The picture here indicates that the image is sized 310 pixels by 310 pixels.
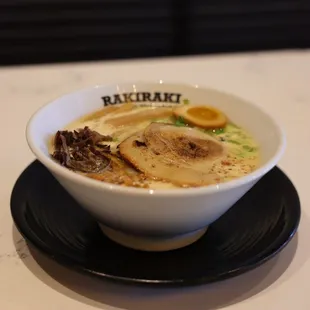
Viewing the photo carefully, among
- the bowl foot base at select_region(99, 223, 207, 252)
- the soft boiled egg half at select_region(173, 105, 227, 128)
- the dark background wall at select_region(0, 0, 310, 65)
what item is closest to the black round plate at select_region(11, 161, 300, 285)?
the bowl foot base at select_region(99, 223, 207, 252)

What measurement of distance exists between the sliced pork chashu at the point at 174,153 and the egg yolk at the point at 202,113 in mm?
68

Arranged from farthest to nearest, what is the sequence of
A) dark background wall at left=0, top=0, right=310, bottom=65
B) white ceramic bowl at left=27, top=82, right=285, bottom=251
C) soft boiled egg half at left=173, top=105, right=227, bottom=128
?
1. dark background wall at left=0, top=0, right=310, bottom=65
2. soft boiled egg half at left=173, top=105, right=227, bottom=128
3. white ceramic bowl at left=27, top=82, right=285, bottom=251

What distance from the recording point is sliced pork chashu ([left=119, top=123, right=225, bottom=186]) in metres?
0.87

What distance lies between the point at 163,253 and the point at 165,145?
18 cm

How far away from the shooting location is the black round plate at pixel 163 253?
2.61 ft

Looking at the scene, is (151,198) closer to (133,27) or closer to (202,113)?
(202,113)

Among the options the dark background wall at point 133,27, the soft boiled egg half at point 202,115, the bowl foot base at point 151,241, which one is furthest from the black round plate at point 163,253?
the dark background wall at point 133,27

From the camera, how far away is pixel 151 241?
87 centimetres

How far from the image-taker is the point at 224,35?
8.79ft

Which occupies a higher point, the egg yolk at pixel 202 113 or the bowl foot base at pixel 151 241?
the egg yolk at pixel 202 113

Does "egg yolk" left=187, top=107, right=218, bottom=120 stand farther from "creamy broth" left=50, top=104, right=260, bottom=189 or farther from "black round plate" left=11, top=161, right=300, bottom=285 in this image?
"black round plate" left=11, top=161, right=300, bottom=285

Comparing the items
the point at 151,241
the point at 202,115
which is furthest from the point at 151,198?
the point at 202,115

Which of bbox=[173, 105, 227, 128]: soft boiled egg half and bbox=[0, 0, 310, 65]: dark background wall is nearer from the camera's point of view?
bbox=[173, 105, 227, 128]: soft boiled egg half

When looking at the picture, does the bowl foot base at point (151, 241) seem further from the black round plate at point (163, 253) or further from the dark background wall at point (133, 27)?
the dark background wall at point (133, 27)
